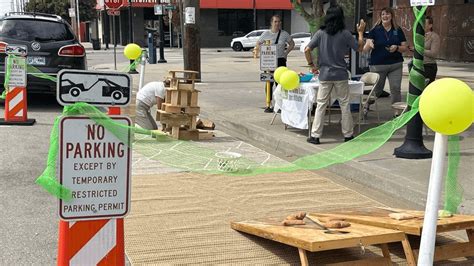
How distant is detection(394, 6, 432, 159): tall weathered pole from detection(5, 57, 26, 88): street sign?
6.03 meters

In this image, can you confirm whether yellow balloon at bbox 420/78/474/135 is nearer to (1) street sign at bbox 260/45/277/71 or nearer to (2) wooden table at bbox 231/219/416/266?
(2) wooden table at bbox 231/219/416/266

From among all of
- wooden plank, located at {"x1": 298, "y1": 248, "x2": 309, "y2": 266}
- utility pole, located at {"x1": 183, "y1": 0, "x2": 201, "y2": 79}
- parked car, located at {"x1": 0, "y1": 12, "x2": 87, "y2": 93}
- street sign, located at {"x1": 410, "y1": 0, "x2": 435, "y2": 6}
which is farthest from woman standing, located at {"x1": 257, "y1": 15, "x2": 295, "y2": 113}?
wooden plank, located at {"x1": 298, "y1": 248, "x2": 309, "y2": 266}

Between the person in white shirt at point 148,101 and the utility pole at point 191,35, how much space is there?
6545 mm

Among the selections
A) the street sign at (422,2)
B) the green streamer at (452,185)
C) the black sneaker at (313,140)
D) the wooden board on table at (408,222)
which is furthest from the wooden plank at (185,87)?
the green streamer at (452,185)

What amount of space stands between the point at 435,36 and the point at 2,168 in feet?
21.1

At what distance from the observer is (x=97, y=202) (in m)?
3.17

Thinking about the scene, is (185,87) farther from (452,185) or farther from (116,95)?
(116,95)

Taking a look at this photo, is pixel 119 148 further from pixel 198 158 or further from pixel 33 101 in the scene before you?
pixel 33 101

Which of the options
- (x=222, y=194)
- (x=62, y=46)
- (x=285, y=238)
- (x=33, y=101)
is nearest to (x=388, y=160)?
(x=222, y=194)

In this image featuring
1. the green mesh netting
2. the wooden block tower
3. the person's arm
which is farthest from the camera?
the wooden block tower

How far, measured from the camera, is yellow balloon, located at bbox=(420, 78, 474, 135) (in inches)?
120

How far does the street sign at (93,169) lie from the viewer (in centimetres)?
308

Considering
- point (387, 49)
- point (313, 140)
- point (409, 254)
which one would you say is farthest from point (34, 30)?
point (409, 254)

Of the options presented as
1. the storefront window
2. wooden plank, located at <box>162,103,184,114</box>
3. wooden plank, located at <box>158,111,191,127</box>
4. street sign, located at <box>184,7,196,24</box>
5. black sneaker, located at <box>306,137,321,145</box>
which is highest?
the storefront window
